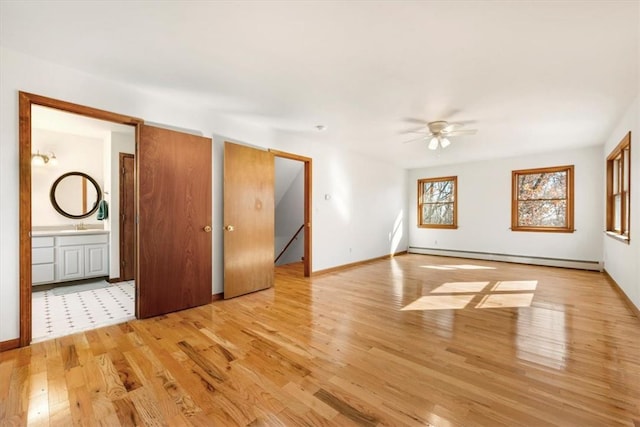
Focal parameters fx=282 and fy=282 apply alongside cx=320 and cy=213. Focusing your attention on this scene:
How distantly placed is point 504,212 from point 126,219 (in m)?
7.87

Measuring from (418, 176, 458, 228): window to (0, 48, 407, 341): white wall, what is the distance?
56 cm

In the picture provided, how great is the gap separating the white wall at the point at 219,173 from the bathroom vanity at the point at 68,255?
2.40 metres

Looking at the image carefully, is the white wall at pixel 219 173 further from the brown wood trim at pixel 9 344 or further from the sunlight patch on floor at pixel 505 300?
the sunlight patch on floor at pixel 505 300

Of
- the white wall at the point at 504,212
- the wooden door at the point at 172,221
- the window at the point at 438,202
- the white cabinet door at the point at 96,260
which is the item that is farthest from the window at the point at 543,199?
the white cabinet door at the point at 96,260

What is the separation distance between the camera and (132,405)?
169 centimetres

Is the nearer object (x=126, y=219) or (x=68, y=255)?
(x=68, y=255)

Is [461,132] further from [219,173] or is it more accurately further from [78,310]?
[78,310]

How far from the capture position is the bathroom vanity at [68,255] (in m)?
4.23

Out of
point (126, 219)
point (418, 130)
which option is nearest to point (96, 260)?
point (126, 219)

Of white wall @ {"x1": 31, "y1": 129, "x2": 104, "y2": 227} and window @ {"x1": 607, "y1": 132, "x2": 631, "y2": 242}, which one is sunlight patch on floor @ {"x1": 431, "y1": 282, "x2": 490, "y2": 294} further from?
white wall @ {"x1": 31, "y1": 129, "x2": 104, "y2": 227}

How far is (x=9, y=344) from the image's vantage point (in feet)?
7.75

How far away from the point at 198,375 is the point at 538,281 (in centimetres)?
530

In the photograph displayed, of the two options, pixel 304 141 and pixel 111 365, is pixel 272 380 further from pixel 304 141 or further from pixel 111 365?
pixel 304 141

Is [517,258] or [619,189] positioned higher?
[619,189]
